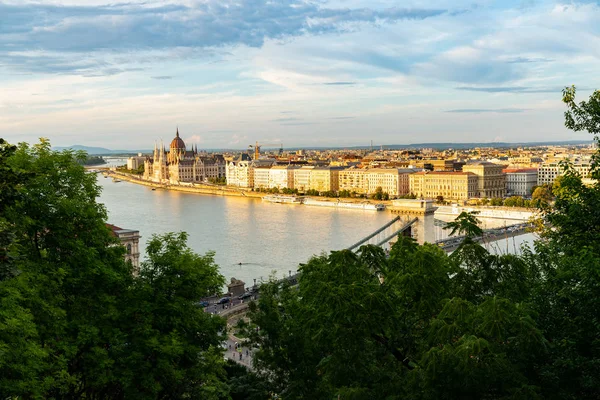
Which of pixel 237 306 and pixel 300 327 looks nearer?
pixel 300 327

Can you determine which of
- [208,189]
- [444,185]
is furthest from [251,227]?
[208,189]

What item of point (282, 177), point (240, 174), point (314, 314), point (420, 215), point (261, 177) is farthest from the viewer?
point (240, 174)

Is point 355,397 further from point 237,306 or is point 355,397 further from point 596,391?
point 237,306

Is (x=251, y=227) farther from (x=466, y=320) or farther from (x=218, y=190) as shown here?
(x=218, y=190)

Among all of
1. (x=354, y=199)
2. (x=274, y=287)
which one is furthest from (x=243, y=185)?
(x=274, y=287)

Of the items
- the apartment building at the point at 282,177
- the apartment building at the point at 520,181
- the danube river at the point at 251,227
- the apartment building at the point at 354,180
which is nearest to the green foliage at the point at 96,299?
the danube river at the point at 251,227

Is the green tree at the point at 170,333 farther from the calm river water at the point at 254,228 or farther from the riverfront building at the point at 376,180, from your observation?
the riverfront building at the point at 376,180

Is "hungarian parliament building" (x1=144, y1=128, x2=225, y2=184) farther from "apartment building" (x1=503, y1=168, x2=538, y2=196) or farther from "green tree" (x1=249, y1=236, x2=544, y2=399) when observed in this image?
"green tree" (x1=249, y1=236, x2=544, y2=399)
